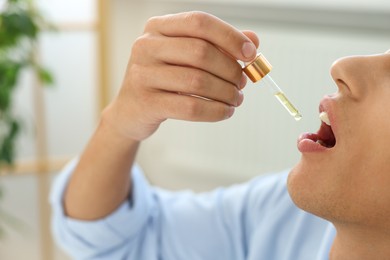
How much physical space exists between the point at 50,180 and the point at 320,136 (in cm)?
181

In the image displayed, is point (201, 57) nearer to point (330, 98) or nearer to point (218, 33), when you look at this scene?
point (218, 33)

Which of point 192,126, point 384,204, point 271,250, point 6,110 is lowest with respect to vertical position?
point 192,126

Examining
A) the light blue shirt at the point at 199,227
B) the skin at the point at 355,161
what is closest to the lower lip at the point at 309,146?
the skin at the point at 355,161

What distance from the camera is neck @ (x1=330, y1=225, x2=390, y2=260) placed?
2.78ft

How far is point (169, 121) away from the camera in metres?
2.25

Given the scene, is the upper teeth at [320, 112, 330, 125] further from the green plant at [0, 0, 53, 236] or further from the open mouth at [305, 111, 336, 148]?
the green plant at [0, 0, 53, 236]

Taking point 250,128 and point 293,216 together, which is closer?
point 293,216

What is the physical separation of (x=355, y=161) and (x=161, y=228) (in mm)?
509

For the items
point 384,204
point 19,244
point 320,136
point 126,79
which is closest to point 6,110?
point 19,244

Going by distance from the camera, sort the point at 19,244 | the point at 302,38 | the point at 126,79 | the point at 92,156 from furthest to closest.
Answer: the point at 19,244 → the point at 302,38 → the point at 92,156 → the point at 126,79

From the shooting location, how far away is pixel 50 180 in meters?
2.48

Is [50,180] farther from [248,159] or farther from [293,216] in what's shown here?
[293,216]

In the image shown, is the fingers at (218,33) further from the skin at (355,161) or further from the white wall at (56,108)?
the white wall at (56,108)

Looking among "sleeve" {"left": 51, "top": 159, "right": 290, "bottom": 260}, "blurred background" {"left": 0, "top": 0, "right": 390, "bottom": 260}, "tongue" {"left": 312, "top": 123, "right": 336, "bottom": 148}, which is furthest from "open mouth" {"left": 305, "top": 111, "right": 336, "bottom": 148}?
"blurred background" {"left": 0, "top": 0, "right": 390, "bottom": 260}
